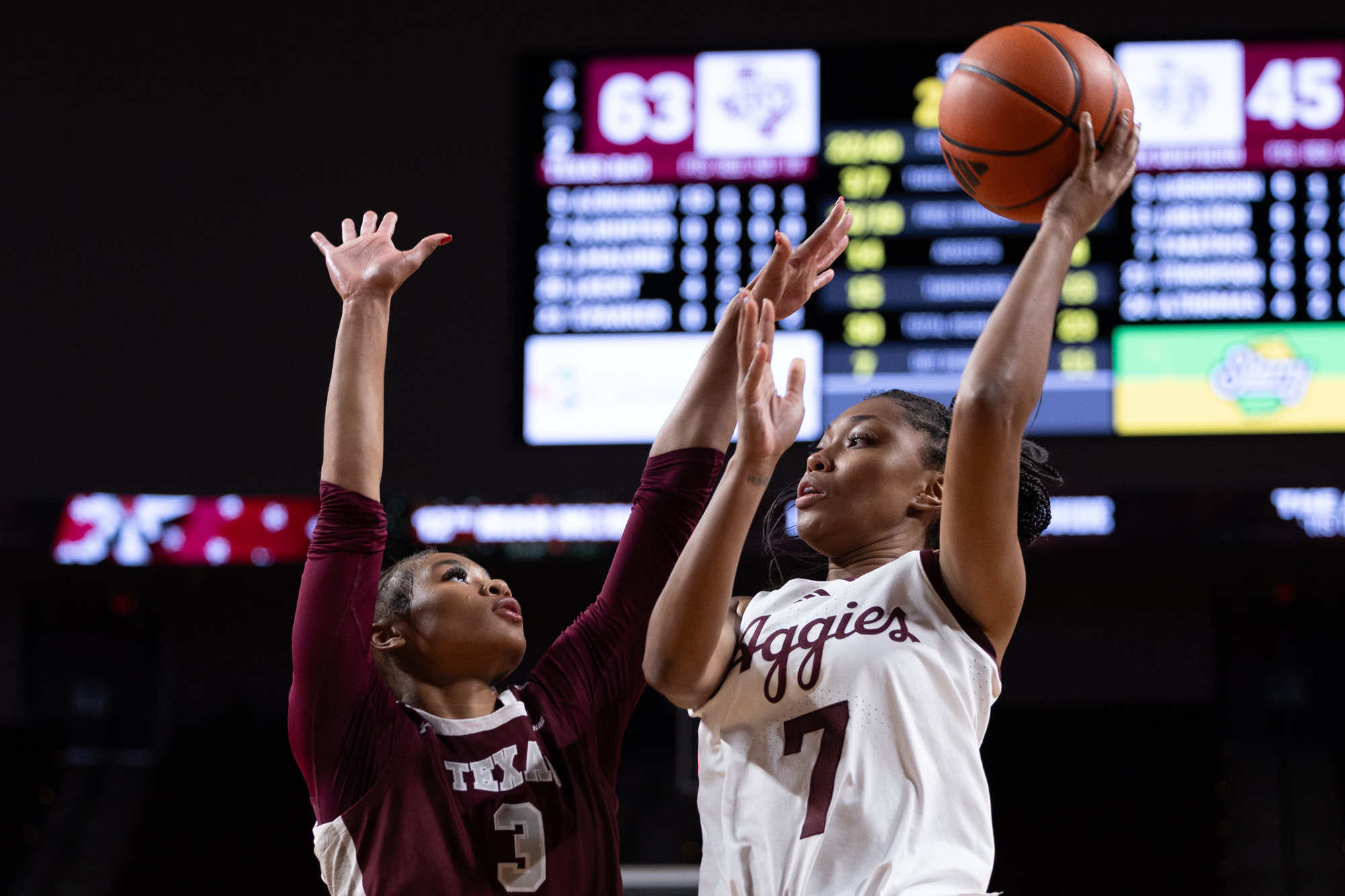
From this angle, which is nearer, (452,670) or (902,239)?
(452,670)

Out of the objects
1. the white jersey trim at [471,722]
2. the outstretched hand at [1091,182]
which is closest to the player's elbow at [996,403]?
the outstretched hand at [1091,182]

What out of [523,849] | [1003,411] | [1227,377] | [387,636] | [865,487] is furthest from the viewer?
[1227,377]

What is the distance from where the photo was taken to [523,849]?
7.29 feet

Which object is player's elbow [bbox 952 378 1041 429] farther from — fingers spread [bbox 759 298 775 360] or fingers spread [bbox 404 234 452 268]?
fingers spread [bbox 404 234 452 268]

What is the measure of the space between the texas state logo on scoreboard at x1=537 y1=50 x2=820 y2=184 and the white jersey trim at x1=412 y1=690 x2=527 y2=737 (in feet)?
11.4

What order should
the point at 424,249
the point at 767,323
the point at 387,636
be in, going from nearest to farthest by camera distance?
the point at 767,323 → the point at 424,249 → the point at 387,636

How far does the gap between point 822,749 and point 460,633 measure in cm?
72

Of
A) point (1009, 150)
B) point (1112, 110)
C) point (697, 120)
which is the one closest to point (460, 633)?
point (1009, 150)

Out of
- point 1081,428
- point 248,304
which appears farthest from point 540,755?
point 248,304

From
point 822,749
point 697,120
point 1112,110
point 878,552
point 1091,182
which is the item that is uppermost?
point 697,120

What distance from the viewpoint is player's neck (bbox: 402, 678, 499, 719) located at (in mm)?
2406

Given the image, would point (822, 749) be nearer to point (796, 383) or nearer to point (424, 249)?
point (796, 383)

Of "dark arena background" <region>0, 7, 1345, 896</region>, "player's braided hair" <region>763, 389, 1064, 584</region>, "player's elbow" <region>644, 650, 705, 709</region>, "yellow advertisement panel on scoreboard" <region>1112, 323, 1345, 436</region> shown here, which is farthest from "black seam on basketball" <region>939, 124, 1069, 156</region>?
"yellow advertisement panel on scoreboard" <region>1112, 323, 1345, 436</region>

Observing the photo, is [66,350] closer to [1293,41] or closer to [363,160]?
[363,160]
